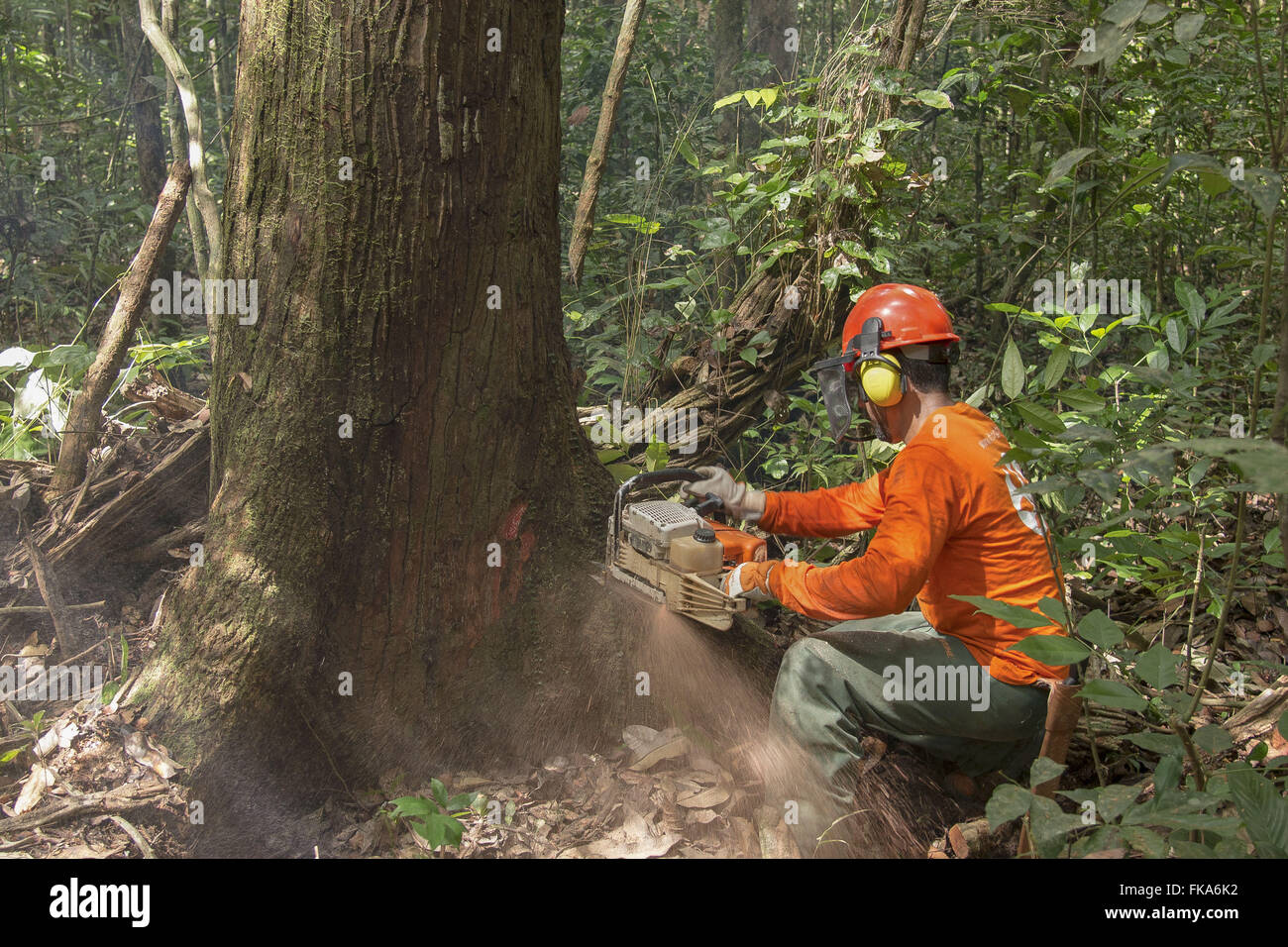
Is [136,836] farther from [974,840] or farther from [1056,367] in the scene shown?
[1056,367]

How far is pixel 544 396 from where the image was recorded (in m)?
3.20

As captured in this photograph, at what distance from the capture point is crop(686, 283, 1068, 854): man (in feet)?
9.30

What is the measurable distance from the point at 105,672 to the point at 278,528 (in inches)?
52.2

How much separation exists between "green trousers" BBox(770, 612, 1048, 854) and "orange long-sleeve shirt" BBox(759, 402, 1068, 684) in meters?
0.09

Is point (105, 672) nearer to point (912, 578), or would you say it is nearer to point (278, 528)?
point (278, 528)

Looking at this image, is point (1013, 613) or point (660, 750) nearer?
point (1013, 613)

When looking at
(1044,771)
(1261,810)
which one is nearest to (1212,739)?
(1261,810)

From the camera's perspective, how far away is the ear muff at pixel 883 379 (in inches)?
118

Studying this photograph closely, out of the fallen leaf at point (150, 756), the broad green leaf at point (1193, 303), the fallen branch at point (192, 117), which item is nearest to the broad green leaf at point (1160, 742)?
the broad green leaf at point (1193, 303)

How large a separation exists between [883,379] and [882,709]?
44.7 inches

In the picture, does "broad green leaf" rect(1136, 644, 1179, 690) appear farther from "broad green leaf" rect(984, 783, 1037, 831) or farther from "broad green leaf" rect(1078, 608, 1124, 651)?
"broad green leaf" rect(984, 783, 1037, 831)

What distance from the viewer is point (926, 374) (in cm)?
305

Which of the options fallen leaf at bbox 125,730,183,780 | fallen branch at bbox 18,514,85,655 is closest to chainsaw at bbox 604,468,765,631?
fallen leaf at bbox 125,730,183,780

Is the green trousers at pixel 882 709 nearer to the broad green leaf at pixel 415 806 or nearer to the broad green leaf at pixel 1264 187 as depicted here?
the broad green leaf at pixel 415 806
